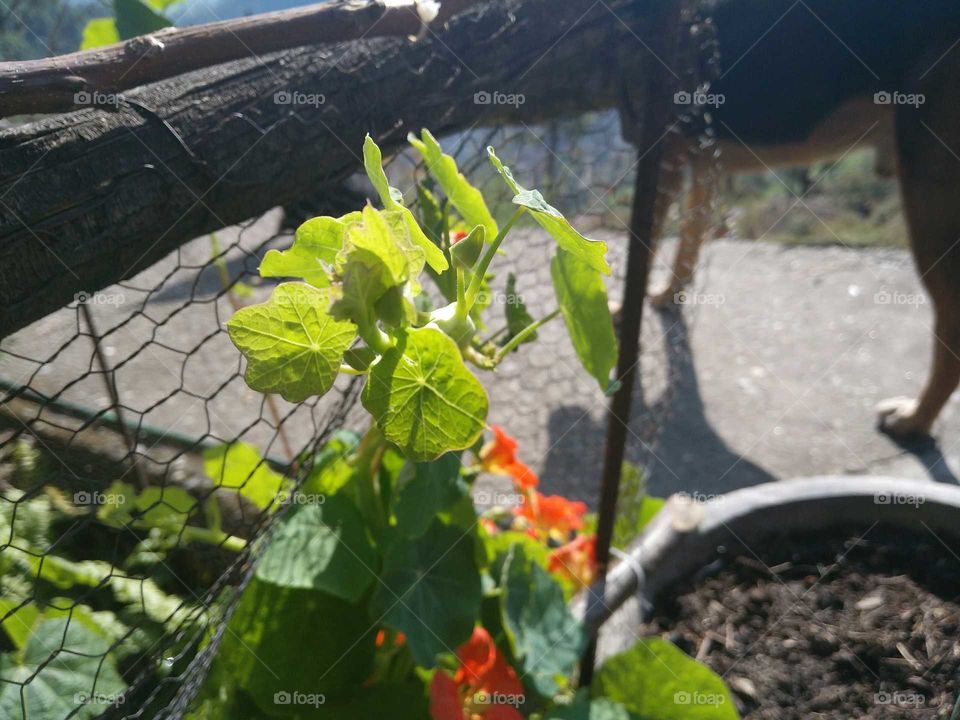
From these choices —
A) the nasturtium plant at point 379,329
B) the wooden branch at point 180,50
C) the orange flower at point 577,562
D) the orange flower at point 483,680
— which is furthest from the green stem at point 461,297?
the orange flower at point 577,562

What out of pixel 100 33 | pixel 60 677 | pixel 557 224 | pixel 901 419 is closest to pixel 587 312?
pixel 557 224

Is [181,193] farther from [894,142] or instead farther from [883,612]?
[894,142]

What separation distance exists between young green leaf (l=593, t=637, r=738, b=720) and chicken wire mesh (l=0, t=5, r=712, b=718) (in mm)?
286

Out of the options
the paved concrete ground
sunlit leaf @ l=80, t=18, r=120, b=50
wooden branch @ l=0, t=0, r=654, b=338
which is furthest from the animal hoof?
sunlit leaf @ l=80, t=18, r=120, b=50

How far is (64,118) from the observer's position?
375 mm

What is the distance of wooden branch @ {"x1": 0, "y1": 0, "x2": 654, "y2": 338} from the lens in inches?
14.0

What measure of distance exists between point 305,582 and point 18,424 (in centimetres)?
24

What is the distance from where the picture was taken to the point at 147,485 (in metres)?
0.84

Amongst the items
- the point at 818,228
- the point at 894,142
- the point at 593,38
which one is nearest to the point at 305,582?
the point at 593,38

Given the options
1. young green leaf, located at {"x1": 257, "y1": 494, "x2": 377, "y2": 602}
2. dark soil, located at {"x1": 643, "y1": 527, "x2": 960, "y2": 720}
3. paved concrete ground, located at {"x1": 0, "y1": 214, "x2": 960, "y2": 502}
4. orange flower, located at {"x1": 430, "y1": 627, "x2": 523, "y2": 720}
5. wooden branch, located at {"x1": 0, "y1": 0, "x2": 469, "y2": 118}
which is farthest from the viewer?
paved concrete ground, located at {"x1": 0, "y1": 214, "x2": 960, "y2": 502}

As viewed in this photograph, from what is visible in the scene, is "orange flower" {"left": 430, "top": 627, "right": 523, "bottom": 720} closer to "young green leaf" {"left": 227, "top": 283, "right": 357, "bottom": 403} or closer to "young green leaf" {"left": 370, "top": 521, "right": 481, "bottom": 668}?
"young green leaf" {"left": 370, "top": 521, "right": 481, "bottom": 668}

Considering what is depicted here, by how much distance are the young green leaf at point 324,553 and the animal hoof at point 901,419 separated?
1451 millimetres

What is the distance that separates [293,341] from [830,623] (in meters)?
0.82

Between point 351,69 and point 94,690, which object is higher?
point 351,69
